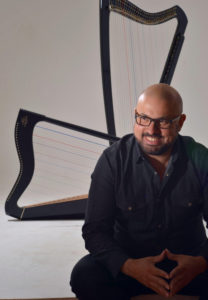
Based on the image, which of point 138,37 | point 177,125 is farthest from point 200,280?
point 138,37

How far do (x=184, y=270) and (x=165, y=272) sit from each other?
0.21ft

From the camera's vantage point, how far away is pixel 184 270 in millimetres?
1536

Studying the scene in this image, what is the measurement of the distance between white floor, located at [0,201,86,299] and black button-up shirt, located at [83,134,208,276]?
0.47 m

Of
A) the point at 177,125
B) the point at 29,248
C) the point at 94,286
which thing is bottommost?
the point at 29,248

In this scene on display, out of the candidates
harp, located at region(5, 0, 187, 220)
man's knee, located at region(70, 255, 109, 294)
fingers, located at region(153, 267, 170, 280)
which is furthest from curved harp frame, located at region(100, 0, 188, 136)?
fingers, located at region(153, 267, 170, 280)

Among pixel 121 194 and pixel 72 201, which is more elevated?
pixel 121 194

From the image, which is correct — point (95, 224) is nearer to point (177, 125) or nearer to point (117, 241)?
point (117, 241)

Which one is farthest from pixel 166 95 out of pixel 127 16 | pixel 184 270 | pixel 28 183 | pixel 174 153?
pixel 28 183

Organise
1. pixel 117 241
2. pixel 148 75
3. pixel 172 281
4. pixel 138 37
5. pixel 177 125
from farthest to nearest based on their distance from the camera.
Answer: pixel 148 75
pixel 138 37
pixel 117 241
pixel 177 125
pixel 172 281

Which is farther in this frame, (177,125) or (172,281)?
(177,125)

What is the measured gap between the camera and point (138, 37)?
368cm

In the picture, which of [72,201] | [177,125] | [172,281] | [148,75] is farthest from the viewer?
[148,75]

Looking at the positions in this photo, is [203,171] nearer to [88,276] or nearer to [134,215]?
[134,215]

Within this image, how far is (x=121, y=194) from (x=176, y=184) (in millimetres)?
190
